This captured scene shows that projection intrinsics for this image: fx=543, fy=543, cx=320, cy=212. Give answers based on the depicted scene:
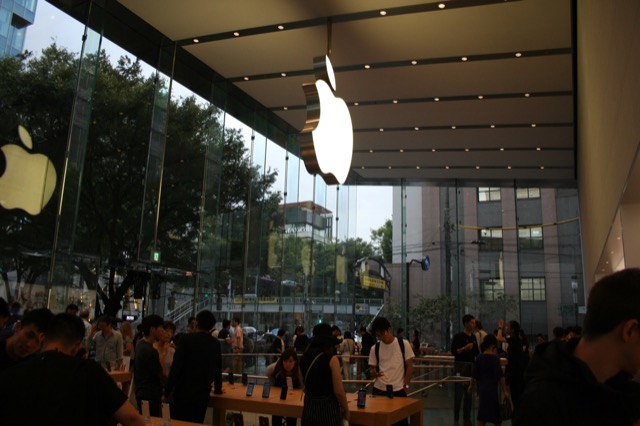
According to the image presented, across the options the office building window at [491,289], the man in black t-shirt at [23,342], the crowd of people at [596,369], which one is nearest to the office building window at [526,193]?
the office building window at [491,289]

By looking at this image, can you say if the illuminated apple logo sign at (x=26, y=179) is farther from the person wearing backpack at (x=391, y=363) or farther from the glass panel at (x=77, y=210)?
the person wearing backpack at (x=391, y=363)

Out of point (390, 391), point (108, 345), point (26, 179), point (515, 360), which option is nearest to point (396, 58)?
point (515, 360)

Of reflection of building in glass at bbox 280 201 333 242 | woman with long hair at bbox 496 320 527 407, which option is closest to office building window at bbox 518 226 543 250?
reflection of building in glass at bbox 280 201 333 242

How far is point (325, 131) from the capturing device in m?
7.27

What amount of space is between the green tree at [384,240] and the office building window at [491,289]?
3.34m

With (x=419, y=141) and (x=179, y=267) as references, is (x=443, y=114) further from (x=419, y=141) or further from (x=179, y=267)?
(x=179, y=267)

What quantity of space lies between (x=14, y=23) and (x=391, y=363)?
6837 mm

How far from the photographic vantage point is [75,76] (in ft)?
27.3

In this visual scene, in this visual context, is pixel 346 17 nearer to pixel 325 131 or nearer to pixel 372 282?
pixel 325 131

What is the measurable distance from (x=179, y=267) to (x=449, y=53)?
6338mm

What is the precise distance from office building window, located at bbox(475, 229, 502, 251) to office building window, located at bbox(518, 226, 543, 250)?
680 millimetres

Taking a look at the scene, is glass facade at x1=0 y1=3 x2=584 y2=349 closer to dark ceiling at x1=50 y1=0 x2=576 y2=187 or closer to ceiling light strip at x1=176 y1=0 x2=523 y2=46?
dark ceiling at x1=50 y1=0 x2=576 y2=187

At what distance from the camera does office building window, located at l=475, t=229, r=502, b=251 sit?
61.5ft

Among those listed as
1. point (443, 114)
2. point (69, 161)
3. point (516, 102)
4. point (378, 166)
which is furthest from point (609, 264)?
point (378, 166)
